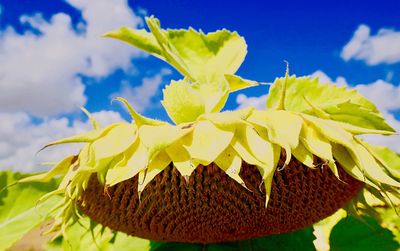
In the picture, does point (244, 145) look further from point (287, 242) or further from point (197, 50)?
point (287, 242)

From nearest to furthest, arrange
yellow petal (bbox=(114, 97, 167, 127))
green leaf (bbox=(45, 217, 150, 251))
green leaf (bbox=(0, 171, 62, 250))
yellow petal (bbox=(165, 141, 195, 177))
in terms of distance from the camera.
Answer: yellow petal (bbox=(165, 141, 195, 177)) < yellow petal (bbox=(114, 97, 167, 127)) < green leaf (bbox=(45, 217, 150, 251)) < green leaf (bbox=(0, 171, 62, 250))

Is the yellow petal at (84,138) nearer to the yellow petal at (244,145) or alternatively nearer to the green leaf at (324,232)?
the yellow petal at (244,145)

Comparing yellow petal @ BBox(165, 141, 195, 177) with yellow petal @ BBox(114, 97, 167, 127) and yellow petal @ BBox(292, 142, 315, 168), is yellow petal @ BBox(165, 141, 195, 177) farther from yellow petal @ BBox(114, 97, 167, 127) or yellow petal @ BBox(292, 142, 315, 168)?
yellow petal @ BBox(292, 142, 315, 168)

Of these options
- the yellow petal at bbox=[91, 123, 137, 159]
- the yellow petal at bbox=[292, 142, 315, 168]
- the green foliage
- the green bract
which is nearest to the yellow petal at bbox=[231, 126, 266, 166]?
the green bract

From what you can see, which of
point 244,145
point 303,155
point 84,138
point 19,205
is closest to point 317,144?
point 303,155

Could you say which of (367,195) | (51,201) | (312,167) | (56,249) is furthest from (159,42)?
(51,201)

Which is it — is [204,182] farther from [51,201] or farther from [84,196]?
[51,201]

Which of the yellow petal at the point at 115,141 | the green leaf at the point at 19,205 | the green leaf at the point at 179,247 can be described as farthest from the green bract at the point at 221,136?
the green leaf at the point at 19,205
